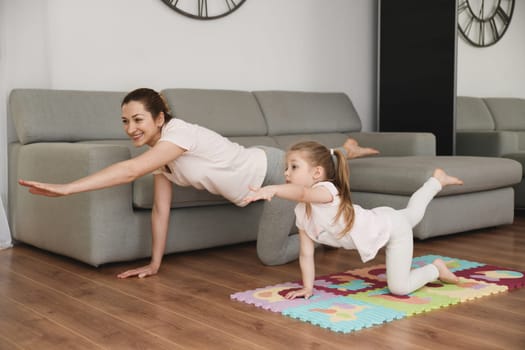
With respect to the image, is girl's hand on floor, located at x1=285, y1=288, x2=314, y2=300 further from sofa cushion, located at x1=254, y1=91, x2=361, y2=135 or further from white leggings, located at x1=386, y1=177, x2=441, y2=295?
sofa cushion, located at x1=254, y1=91, x2=361, y2=135

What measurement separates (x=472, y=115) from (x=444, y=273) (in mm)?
2585

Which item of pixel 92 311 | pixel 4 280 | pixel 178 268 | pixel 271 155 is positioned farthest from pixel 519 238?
pixel 4 280

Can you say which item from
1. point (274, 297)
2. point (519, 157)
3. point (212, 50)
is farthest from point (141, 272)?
point (519, 157)

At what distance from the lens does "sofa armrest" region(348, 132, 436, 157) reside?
156 inches

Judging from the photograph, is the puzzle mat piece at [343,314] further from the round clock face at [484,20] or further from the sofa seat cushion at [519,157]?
the round clock face at [484,20]

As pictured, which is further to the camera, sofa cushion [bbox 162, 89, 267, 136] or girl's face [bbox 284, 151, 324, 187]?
sofa cushion [bbox 162, 89, 267, 136]

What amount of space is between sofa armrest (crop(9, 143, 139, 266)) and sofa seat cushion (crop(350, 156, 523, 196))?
4.21ft

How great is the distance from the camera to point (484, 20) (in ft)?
15.4

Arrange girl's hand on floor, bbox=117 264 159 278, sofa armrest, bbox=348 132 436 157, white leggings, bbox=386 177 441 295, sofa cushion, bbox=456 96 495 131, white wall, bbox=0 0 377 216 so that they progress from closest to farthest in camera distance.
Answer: white leggings, bbox=386 177 441 295 → girl's hand on floor, bbox=117 264 159 278 → white wall, bbox=0 0 377 216 → sofa armrest, bbox=348 132 436 157 → sofa cushion, bbox=456 96 495 131

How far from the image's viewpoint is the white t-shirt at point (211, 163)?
244 cm

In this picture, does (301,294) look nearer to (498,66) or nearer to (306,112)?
(306,112)

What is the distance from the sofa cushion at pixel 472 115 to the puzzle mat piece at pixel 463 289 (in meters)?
2.40

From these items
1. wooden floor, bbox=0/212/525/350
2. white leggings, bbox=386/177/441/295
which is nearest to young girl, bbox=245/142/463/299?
white leggings, bbox=386/177/441/295

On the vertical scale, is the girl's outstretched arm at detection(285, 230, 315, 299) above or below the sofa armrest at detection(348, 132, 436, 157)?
below
